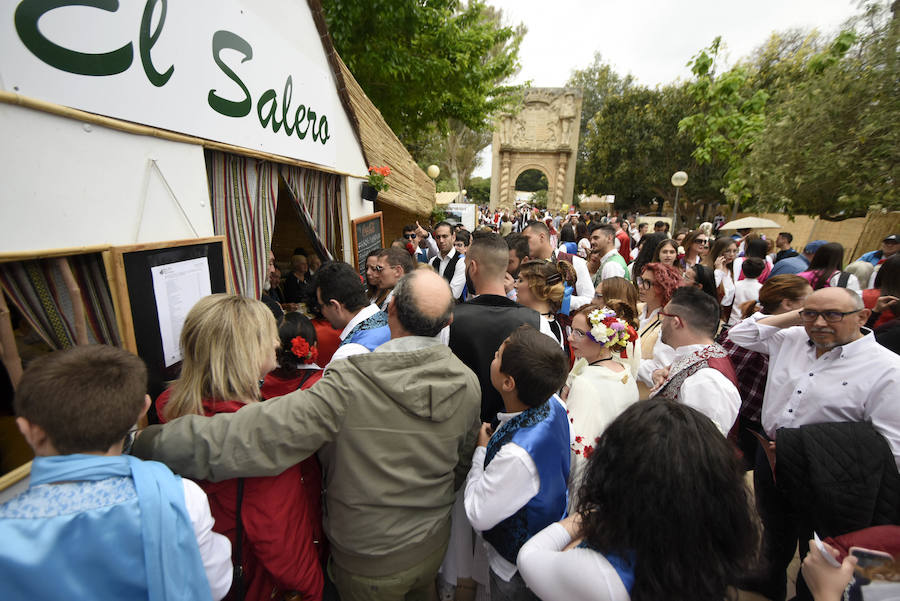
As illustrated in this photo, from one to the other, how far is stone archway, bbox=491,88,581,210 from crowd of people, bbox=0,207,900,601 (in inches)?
1270

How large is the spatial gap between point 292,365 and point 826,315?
307 cm

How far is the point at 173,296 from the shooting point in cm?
236

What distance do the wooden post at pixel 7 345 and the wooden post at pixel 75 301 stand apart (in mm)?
228

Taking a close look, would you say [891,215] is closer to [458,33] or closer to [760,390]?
[760,390]

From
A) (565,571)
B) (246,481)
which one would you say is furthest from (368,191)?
(565,571)

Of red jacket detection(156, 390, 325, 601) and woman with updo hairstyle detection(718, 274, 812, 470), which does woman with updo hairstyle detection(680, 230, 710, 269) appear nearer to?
woman with updo hairstyle detection(718, 274, 812, 470)

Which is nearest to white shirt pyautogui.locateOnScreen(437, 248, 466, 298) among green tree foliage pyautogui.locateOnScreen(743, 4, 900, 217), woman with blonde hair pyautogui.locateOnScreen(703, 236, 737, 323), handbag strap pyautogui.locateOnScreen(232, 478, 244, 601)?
woman with blonde hair pyautogui.locateOnScreen(703, 236, 737, 323)

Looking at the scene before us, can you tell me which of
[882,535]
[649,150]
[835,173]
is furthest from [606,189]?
[882,535]

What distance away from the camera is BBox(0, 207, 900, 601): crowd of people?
3.51 feet

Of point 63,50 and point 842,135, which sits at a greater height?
point 842,135

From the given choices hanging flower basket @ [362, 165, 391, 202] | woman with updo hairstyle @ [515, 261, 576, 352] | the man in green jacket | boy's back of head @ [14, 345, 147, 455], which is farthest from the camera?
hanging flower basket @ [362, 165, 391, 202]

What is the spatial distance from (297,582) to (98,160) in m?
2.26

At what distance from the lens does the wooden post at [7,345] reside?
61.1 inches

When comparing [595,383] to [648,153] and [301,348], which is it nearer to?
[301,348]
